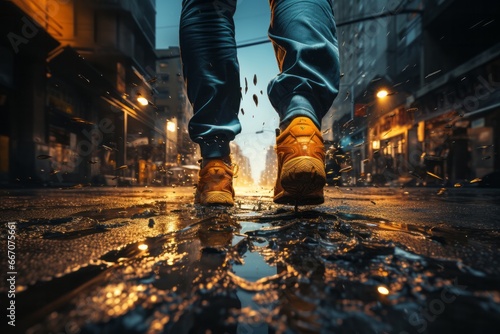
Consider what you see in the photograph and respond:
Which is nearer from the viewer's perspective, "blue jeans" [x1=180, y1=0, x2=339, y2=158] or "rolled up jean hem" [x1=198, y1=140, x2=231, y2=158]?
"blue jeans" [x1=180, y1=0, x2=339, y2=158]

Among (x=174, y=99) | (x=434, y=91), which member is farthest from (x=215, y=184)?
(x=174, y=99)

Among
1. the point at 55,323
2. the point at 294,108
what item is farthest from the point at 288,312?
the point at 294,108

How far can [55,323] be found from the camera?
12.1 inches

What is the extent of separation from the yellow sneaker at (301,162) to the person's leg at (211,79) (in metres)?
0.49

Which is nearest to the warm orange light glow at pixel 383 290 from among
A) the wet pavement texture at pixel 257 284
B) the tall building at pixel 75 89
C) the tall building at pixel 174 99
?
the wet pavement texture at pixel 257 284

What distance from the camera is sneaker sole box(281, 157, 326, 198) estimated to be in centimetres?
122

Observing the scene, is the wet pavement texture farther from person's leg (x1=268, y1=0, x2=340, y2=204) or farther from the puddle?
person's leg (x1=268, y1=0, x2=340, y2=204)

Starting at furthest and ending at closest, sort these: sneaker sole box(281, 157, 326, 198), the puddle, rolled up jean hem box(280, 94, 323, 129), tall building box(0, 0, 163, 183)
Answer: tall building box(0, 0, 163, 183)
rolled up jean hem box(280, 94, 323, 129)
sneaker sole box(281, 157, 326, 198)
the puddle

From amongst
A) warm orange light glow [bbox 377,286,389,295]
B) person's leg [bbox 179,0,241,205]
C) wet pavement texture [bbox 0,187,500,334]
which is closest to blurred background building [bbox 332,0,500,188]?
person's leg [bbox 179,0,241,205]

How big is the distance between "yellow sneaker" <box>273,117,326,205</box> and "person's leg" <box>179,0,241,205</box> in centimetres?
49

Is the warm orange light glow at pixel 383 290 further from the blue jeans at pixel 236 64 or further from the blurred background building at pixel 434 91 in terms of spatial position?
the blurred background building at pixel 434 91

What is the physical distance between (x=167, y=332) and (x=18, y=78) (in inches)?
452

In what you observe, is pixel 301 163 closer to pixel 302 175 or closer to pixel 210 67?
pixel 302 175

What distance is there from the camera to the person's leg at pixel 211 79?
171 cm
